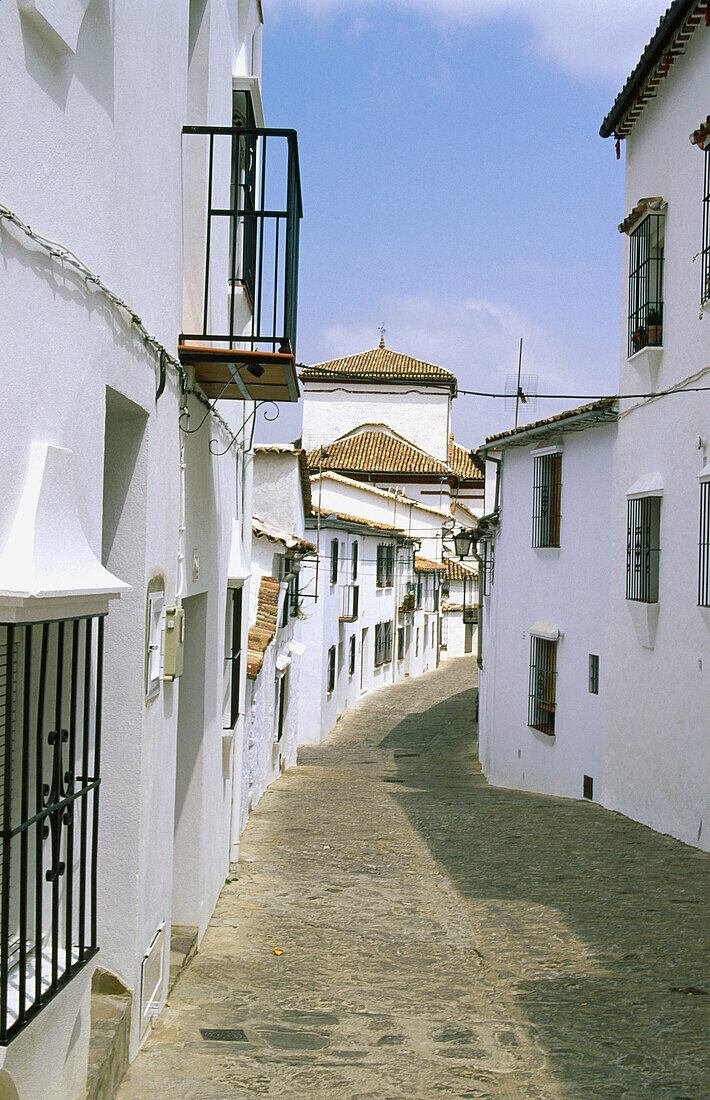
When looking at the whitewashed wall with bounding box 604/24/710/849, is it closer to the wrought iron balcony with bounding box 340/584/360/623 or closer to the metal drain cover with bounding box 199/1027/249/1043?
the metal drain cover with bounding box 199/1027/249/1043

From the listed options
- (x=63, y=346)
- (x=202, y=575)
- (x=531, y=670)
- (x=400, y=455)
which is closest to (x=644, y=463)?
(x=531, y=670)

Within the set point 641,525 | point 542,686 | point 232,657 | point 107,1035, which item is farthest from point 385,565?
point 107,1035

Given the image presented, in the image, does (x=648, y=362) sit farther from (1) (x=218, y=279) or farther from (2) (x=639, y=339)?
(1) (x=218, y=279)

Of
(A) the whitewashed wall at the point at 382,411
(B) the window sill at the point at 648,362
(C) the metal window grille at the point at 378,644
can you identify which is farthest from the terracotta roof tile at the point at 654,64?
(A) the whitewashed wall at the point at 382,411

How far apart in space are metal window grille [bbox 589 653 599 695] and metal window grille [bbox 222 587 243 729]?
6605 millimetres

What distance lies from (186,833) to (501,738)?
12.4m

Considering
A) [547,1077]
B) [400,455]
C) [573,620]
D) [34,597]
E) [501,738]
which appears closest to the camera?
[34,597]

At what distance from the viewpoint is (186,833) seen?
7.35 metres

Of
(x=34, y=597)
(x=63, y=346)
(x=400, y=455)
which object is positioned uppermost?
(x=400, y=455)

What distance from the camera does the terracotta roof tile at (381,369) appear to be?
47875 mm

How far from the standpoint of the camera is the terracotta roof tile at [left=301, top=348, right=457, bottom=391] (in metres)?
47.9

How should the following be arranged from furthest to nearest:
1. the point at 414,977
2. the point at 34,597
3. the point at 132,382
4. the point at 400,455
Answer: the point at 400,455 < the point at 414,977 < the point at 132,382 < the point at 34,597

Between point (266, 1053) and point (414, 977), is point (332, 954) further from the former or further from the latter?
point (266, 1053)

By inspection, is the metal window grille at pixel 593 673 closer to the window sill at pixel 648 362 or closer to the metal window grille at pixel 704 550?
the window sill at pixel 648 362
